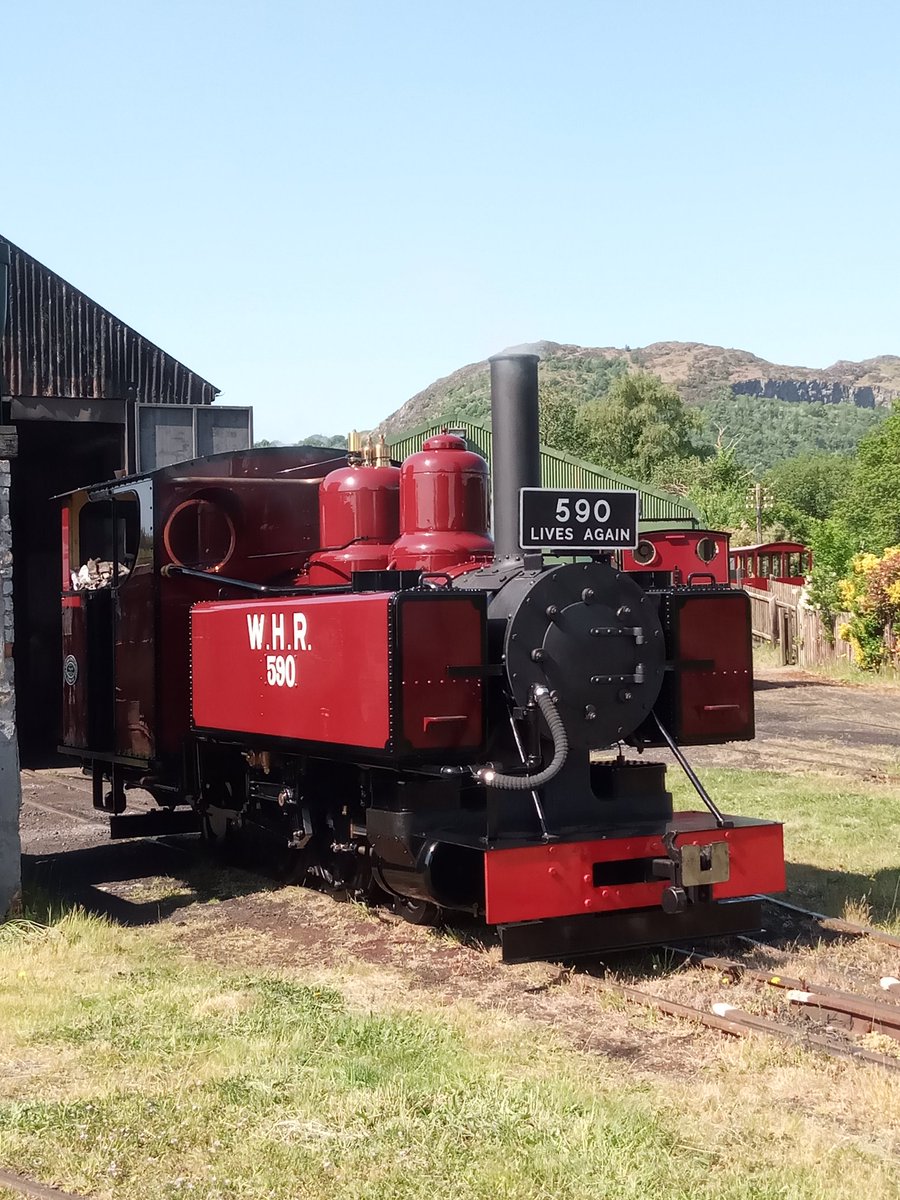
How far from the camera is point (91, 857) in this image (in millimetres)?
10562

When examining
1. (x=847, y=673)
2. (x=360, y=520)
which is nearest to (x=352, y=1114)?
(x=360, y=520)

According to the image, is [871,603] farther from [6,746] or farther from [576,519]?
[6,746]

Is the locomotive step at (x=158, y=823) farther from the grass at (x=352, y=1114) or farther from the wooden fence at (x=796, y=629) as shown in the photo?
the wooden fence at (x=796, y=629)

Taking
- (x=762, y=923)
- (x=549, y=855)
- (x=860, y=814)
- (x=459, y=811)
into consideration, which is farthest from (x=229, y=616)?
(x=860, y=814)

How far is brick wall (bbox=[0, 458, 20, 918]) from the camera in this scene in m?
7.83

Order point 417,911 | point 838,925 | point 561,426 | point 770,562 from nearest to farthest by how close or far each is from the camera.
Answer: point 838,925 < point 417,911 < point 770,562 < point 561,426

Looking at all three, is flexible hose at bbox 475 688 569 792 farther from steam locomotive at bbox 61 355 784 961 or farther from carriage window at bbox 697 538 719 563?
carriage window at bbox 697 538 719 563

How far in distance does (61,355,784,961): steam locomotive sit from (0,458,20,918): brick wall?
1.28 meters

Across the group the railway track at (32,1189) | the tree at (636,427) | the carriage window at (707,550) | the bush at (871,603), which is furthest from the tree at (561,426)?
the railway track at (32,1189)

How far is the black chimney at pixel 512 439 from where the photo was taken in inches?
300

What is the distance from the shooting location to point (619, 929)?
6977 millimetres

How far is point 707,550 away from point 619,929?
16315 mm

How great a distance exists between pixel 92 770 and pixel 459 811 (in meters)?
4.62

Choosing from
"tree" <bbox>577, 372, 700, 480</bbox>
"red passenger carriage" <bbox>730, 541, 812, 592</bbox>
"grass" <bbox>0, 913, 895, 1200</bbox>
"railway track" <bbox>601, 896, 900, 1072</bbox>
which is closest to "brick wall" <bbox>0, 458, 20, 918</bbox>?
"grass" <bbox>0, 913, 895, 1200</bbox>
